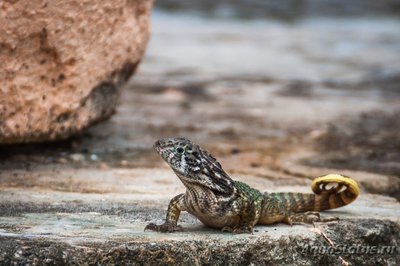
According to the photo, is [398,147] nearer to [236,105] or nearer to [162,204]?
[236,105]

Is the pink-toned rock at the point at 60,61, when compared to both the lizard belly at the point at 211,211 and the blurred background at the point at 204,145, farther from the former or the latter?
the lizard belly at the point at 211,211

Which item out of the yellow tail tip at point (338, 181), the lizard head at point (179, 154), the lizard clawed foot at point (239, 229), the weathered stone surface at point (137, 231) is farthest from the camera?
the yellow tail tip at point (338, 181)

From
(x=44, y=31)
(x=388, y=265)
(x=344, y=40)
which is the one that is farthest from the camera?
(x=344, y=40)

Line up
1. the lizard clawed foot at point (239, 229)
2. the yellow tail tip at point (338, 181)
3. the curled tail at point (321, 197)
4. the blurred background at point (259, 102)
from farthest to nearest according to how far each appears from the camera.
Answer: the blurred background at point (259, 102) → the curled tail at point (321, 197) → the yellow tail tip at point (338, 181) → the lizard clawed foot at point (239, 229)

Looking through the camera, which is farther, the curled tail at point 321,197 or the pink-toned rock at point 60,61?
the pink-toned rock at point 60,61

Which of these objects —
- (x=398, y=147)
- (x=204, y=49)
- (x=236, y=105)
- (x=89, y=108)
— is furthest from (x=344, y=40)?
(x=89, y=108)

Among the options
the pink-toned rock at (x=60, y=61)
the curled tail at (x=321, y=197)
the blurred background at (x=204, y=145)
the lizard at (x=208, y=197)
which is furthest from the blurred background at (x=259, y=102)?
the lizard at (x=208, y=197)
